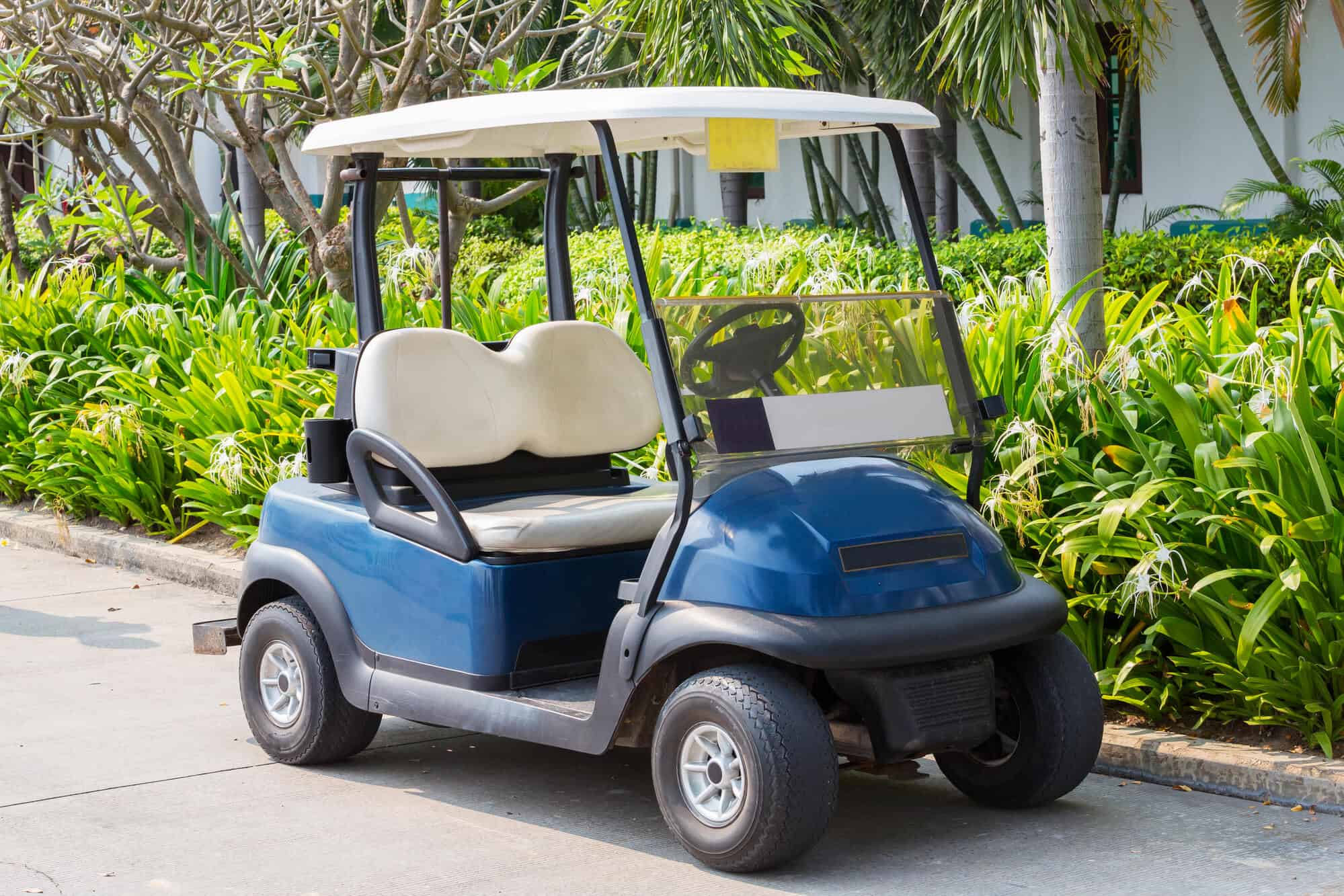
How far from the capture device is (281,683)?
4.64 metres

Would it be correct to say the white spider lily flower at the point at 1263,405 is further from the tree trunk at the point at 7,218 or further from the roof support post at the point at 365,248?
the tree trunk at the point at 7,218

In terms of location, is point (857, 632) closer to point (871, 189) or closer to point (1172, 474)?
point (1172, 474)

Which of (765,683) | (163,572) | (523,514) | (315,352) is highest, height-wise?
(315,352)

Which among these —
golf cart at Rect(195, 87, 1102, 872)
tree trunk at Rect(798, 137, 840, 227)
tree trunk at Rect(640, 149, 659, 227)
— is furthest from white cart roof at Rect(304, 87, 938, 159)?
tree trunk at Rect(640, 149, 659, 227)

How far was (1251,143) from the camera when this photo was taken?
47.9ft

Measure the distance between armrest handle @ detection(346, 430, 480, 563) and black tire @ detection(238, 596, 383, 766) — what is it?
0.42 m

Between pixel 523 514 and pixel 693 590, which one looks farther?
pixel 523 514

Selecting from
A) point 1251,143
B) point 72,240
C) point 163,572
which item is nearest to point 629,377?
point 163,572

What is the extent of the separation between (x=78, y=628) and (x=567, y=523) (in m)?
3.08

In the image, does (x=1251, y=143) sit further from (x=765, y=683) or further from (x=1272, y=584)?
(x=765, y=683)

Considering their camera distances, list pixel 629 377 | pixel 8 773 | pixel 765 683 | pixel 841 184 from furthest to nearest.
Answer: pixel 841 184 → pixel 629 377 → pixel 8 773 → pixel 765 683

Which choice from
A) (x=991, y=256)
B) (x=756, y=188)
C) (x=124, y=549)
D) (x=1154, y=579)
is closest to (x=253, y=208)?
(x=124, y=549)

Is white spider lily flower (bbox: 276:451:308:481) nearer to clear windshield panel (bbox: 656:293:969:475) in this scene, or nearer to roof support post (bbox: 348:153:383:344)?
roof support post (bbox: 348:153:383:344)

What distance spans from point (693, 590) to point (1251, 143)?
1242 centimetres
